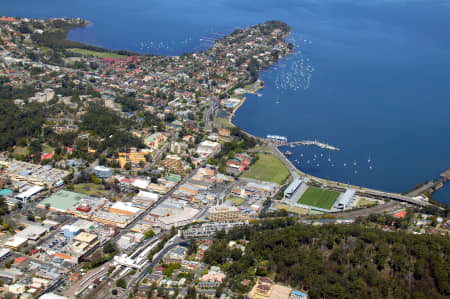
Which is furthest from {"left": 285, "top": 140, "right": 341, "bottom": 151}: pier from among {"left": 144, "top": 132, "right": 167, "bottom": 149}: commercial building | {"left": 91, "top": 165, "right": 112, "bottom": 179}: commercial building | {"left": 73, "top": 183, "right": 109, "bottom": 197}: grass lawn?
{"left": 73, "top": 183, "right": 109, "bottom": 197}: grass lawn

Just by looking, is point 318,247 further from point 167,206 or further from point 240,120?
point 240,120

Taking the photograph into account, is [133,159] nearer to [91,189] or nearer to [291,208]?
[91,189]

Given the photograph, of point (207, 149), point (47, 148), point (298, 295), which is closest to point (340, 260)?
point (298, 295)

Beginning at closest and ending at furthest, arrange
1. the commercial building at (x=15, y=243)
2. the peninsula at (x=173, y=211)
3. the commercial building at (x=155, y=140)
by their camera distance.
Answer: the peninsula at (x=173, y=211), the commercial building at (x=15, y=243), the commercial building at (x=155, y=140)

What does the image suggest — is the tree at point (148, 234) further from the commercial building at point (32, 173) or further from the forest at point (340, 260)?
the commercial building at point (32, 173)

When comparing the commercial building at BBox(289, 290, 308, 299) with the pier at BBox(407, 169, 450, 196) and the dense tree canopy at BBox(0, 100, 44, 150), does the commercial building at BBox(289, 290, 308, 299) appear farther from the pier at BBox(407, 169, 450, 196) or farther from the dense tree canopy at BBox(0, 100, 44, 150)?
the dense tree canopy at BBox(0, 100, 44, 150)

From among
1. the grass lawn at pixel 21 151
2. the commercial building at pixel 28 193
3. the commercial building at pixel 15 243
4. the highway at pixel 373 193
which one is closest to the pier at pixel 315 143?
the highway at pixel 373 193
